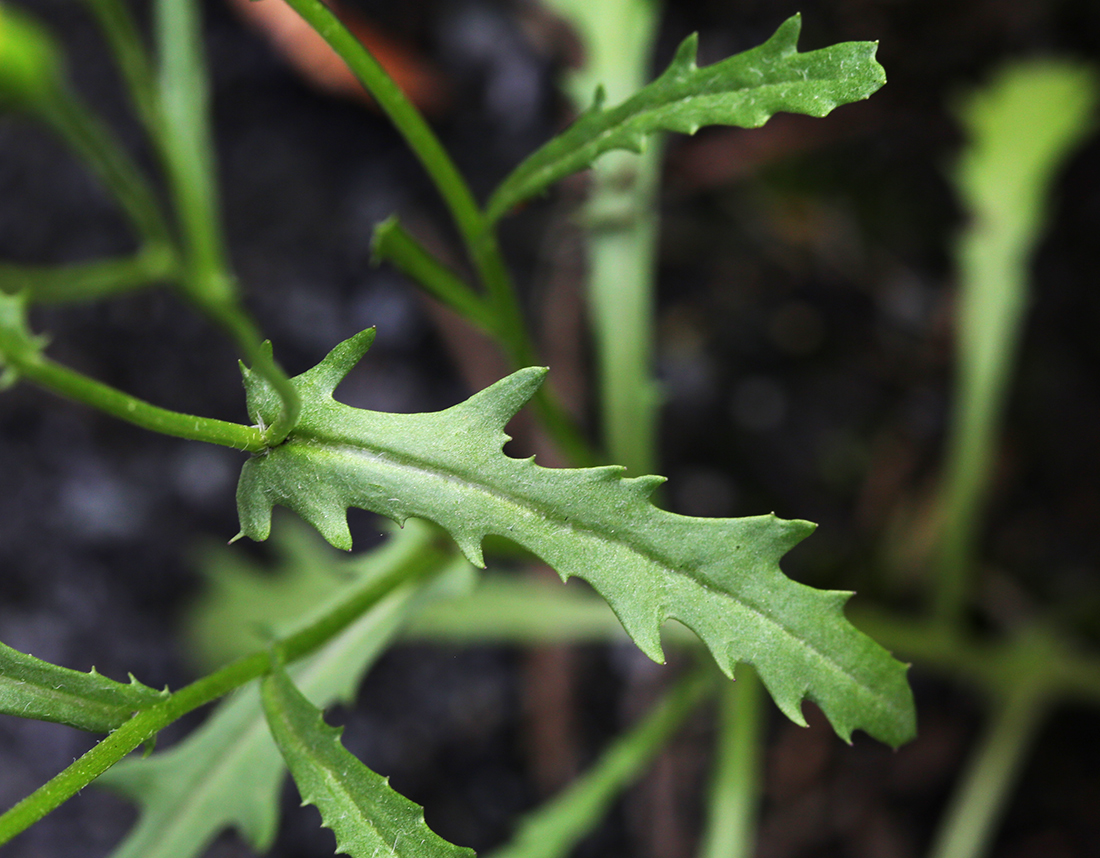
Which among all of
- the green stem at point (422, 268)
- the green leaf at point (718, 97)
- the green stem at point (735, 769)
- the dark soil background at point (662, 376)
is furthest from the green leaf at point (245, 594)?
the green leaf at point (718, 97)

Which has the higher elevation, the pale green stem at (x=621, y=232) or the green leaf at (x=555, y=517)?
the pale green stem at (x=621, y=232)

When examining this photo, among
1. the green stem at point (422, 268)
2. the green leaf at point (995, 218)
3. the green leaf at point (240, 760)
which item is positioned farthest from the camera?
the green leaf at point (995, 218)

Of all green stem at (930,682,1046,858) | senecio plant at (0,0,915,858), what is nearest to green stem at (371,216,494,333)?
senecio plant at (0,0,915,858)

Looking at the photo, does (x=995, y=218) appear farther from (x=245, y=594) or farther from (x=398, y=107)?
(x=245, y=594)

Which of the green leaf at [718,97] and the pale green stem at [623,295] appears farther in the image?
the pale green stem at [623,295]

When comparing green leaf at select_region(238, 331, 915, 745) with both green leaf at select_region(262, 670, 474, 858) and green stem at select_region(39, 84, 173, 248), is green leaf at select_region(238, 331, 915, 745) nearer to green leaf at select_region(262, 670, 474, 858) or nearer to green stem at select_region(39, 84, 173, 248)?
green leaf at select_region(262, 670, 474, 858)

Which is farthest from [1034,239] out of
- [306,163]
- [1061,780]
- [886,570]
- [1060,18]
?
[306,163]

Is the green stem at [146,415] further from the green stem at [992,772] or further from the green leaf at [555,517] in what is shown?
the green stem at [992,772]
